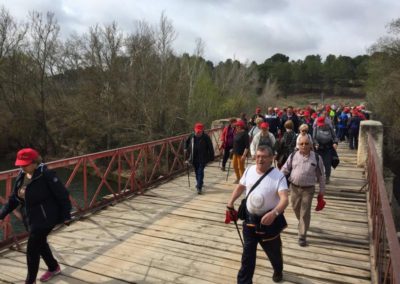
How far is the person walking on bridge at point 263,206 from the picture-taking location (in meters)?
3.81

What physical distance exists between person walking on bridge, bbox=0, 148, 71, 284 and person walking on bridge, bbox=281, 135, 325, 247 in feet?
10.2

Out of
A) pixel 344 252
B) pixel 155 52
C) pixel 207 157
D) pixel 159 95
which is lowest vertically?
pixel 344 252

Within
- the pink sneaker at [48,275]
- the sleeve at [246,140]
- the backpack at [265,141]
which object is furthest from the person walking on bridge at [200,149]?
the pink sneaker at [48,275]

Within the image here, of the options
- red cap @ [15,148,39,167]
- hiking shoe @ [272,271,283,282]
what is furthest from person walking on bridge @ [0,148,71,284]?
hiking shoe @ [272,271,283,282]

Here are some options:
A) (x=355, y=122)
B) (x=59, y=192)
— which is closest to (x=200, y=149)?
(x=59, y=192)

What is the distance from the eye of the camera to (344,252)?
543cm

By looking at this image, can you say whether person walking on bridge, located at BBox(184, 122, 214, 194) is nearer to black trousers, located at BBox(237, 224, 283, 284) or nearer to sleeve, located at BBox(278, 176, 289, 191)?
black trousers, located at BBox(237, 224, 283, 284)

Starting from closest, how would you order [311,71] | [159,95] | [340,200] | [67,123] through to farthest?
1. [340,200]
2. [159,95]
3. [67,123]
4. [311,71]

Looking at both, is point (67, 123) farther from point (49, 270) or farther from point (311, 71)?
point (311, 71)

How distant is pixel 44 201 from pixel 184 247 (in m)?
2.32

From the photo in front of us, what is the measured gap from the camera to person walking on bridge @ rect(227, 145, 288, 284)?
12.5ft

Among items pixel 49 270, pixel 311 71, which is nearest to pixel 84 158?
pixel 49 270

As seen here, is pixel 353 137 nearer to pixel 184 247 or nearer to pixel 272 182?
pixel 184 247

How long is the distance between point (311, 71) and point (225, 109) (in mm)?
53373
